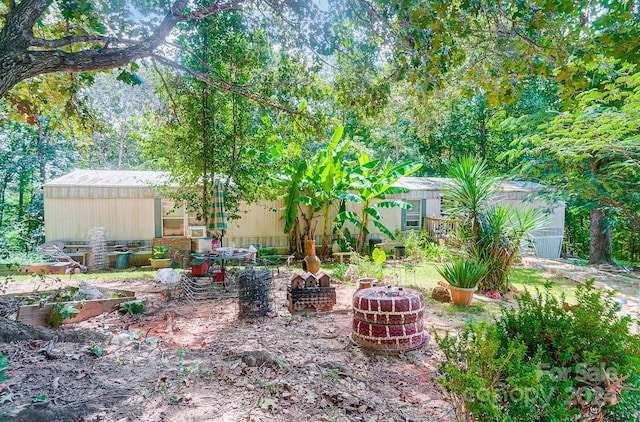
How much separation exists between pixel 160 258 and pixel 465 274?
354 inches

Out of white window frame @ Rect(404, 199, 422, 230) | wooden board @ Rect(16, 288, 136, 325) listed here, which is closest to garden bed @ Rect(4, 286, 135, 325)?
wooden board @ Rect(16, 288, 136, 325)

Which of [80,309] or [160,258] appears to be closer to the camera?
[80,309]

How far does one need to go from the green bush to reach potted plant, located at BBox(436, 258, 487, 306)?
4.10 m

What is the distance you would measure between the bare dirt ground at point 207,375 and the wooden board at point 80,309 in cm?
22

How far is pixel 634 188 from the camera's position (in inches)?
346

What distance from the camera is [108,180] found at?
1217 cm

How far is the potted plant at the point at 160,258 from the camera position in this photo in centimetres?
1125

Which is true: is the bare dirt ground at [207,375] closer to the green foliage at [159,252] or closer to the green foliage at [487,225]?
the green foliage at [487,225]

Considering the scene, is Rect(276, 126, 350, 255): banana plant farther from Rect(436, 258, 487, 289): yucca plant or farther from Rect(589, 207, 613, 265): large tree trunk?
Rect(589, 207, 613, 265): large tree trunk

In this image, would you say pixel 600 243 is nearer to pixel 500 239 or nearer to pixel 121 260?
pixel 500 239

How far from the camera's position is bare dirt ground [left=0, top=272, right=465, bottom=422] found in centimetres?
283

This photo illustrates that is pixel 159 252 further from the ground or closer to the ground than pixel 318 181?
closer to the ground

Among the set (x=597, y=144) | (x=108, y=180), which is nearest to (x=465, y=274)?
(x=597, y=144)

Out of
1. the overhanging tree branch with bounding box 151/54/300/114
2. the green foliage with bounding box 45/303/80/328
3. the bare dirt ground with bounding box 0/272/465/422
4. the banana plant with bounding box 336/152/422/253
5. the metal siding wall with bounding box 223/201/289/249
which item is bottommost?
the bare dirt ground with bounding box 0/272/465/422
